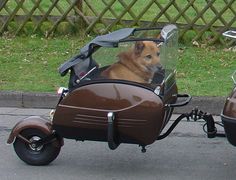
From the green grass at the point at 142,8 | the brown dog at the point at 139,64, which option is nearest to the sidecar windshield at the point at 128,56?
the brown dog at the point at 139,64

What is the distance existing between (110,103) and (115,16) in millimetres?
5660

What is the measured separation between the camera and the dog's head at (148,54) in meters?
5.14

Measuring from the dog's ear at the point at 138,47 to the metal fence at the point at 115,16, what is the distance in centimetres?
518

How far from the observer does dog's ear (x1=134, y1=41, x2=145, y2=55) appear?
5.18 meters

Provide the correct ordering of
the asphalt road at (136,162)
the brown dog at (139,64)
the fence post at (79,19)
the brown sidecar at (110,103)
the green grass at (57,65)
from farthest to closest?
1. the fence post at (79,19)
2. the green grass at (57,65)
3. the asphalt road at (136,162)
4. the brown dog at (139,64)
5. the brown sidecar at (110,103)

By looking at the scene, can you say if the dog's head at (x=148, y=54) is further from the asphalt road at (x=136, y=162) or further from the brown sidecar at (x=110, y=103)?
the asphalt road at (x=136, y=162)

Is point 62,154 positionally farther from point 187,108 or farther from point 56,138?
point 187,108

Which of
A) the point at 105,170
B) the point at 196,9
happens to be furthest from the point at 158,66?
the point at 196,9

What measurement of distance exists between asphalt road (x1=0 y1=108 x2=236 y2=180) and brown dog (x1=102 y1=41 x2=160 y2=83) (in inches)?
31.2

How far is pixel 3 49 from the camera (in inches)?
405

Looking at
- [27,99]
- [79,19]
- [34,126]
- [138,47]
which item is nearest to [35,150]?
[34,126]

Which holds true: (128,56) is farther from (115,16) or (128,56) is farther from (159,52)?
(115,16)

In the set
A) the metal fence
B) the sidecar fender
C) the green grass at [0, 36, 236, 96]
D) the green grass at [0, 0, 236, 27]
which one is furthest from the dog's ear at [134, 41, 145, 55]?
the green grass at [0, 0, 236, 27]

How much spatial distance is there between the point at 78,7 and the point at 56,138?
19.0ft
